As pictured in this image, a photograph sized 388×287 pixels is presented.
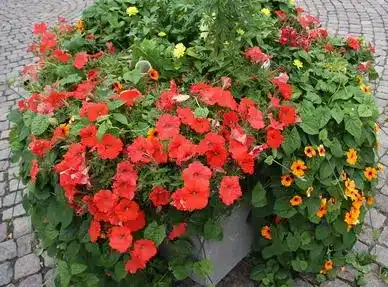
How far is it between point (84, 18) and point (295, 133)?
1.84 metres

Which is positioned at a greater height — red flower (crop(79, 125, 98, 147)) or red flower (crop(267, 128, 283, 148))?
red flower (crop(79, 125, 98, 147))

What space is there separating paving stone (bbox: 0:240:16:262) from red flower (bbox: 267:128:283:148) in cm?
188

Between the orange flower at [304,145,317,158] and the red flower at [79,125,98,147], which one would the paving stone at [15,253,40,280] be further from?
the orange flower at [304,145,317,158]

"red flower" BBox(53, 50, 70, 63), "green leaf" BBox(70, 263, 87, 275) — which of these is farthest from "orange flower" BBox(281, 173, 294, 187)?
"red flower" BBox(53, 50, 70, 63)

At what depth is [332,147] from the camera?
6.80ft

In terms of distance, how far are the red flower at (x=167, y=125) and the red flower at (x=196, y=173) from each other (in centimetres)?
19

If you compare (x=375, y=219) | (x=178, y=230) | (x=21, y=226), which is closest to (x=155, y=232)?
(x=178, y=230)

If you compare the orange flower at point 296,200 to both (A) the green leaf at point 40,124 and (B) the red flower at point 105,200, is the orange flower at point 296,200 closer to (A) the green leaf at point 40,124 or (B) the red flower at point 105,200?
(B) the red flower at point 105,200

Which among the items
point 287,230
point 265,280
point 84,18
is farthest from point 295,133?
point 84,18

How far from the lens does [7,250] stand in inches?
113

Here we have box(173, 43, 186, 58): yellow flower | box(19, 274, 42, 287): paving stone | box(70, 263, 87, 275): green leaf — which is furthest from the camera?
box(19, 274, 42, 287): paving stone

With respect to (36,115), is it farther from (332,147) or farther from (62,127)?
(332,147)

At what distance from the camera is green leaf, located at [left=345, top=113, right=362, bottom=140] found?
2.08 m

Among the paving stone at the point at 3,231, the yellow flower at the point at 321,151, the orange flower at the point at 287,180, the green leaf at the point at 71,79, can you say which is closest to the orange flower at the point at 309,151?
the yellow flower at the point at 321,151
